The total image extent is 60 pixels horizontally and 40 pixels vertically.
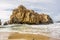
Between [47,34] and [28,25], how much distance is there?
274mm

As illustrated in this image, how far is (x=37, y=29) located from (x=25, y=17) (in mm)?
222

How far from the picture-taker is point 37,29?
1879 millimetres

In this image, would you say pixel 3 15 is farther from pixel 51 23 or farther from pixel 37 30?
pixel 51 23

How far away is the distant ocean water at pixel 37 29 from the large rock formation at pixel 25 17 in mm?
55

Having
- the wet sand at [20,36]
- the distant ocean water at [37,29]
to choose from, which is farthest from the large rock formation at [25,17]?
the wet sand at [20,36]

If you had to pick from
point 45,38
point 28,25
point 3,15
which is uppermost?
point 3,15

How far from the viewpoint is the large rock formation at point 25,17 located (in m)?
1.87

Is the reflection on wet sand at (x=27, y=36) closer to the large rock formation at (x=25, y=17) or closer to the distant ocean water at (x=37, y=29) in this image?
the distant ocean water at (x=37, y=29)

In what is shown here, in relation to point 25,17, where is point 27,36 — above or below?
below

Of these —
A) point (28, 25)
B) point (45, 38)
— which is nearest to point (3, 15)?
point (28, 25)

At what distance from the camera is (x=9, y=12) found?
6.19 ft

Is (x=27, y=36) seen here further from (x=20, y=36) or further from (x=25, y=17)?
(x=25, y=17)

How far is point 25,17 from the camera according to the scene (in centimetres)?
187

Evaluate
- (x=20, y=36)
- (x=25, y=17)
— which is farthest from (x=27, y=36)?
(x=25, y=17)
